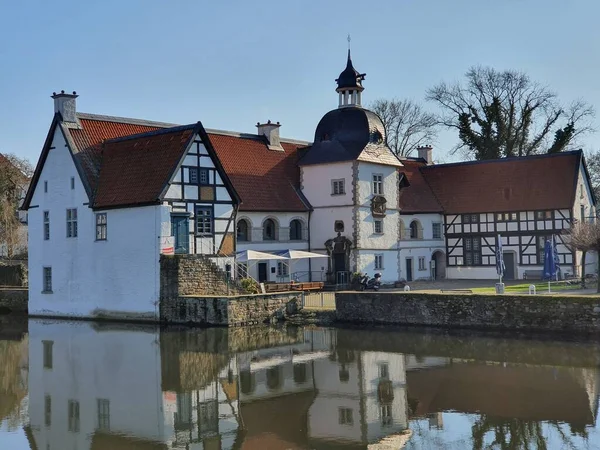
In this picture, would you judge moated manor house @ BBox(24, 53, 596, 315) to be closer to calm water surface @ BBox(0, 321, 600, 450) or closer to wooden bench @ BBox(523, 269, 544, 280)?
wooden bench @ BBox(523, 269, 544, 280)

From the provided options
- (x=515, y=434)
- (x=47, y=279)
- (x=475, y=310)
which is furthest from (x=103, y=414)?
(x=47, y=279)

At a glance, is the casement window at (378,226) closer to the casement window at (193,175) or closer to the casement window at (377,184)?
the casement window at (377,184)

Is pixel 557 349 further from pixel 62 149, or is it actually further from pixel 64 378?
pixel 62 149

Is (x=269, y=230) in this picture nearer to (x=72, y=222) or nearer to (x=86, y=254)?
(x=86, y=254)

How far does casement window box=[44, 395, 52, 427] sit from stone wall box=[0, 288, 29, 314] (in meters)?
19.9

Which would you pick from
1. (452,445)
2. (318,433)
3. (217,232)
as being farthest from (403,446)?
(217,232)

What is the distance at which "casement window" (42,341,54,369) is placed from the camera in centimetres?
1917

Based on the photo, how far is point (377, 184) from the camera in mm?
36000

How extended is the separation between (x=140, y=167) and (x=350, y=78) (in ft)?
40.7

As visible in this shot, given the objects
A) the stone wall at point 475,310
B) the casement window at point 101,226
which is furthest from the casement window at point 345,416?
the casement window at point 101,226

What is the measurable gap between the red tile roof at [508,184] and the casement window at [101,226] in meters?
18.6

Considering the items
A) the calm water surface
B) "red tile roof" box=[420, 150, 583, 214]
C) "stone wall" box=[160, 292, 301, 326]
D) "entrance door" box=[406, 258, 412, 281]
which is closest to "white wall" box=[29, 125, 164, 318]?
"stone wall" box=[160, 292, 301, 326]

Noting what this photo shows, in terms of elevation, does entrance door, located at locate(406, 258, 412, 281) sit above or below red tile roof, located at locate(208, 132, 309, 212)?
below

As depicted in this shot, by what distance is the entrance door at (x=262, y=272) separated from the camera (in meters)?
32.9
